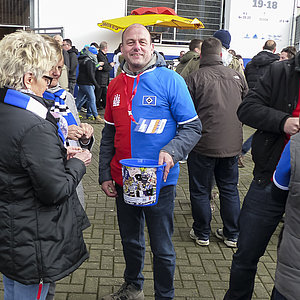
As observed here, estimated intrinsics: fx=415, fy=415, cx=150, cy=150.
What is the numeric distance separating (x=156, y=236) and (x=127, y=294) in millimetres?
624

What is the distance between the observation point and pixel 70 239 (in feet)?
7.07

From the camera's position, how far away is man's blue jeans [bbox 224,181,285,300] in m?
2.53

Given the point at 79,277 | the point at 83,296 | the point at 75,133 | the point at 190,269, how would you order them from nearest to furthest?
1. the point at 75,133
2. the point at 83,296
3. the point at 79,277
4. the point at 190,269

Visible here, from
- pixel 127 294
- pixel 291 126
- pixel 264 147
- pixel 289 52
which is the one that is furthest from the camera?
pixel 289 52

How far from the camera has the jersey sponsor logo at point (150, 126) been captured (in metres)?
2.68

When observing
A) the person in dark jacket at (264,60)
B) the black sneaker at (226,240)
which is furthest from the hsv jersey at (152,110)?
the person in dark jacket at (264,60)

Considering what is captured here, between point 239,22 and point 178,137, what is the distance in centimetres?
1611

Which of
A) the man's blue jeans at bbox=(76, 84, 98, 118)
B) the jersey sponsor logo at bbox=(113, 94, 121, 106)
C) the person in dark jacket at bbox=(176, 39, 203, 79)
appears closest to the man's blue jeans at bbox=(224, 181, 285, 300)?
the jersey sponsor logo at bbox=(113, 94, 121, 106)

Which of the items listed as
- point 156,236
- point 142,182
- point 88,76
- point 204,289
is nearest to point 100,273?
point 204,289

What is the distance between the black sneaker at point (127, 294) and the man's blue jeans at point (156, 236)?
0.09 m

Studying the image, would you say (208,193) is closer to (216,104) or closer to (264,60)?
(216,104)

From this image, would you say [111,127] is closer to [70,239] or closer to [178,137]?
[178,137]

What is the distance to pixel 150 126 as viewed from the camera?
2680 millimetres

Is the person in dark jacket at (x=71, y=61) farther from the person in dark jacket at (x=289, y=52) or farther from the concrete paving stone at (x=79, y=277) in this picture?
the concrete paving stone at (x=79, y=277)
